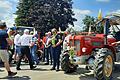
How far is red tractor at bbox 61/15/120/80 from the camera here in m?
10.2

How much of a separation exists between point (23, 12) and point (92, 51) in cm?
4735

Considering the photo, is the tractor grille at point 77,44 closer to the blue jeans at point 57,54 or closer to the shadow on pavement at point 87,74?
the shadow on pavement at point 87,74

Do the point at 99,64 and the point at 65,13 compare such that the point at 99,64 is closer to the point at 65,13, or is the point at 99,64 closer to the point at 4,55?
the point at 4,55

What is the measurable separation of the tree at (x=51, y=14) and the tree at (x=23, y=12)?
0.95 metres

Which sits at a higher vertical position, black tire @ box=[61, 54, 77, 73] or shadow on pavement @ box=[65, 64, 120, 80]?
black tire @ box=[61, 54, 77, 73]

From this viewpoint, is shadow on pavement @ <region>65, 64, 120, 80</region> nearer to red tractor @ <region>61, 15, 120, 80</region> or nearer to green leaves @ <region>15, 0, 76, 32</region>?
red tractor @ <region>61, 15, 120, 80</region>

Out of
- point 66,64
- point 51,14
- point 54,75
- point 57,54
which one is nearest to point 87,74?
point 66,64

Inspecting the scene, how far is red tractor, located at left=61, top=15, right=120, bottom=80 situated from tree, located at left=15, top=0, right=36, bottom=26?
4380 cm

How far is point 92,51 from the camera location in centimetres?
1106

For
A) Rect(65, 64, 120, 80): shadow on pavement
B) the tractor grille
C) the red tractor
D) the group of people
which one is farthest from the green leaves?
the tractor grille

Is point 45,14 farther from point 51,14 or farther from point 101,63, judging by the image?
point 101,63

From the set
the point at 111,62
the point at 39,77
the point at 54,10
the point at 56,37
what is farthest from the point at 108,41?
the point at 54,10

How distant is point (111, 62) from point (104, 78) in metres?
0.96

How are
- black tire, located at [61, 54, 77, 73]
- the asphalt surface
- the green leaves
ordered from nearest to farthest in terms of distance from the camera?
1. the asphalt surface
2. black tire, located at [61, 54, 77, 73]
3. the green leaves
